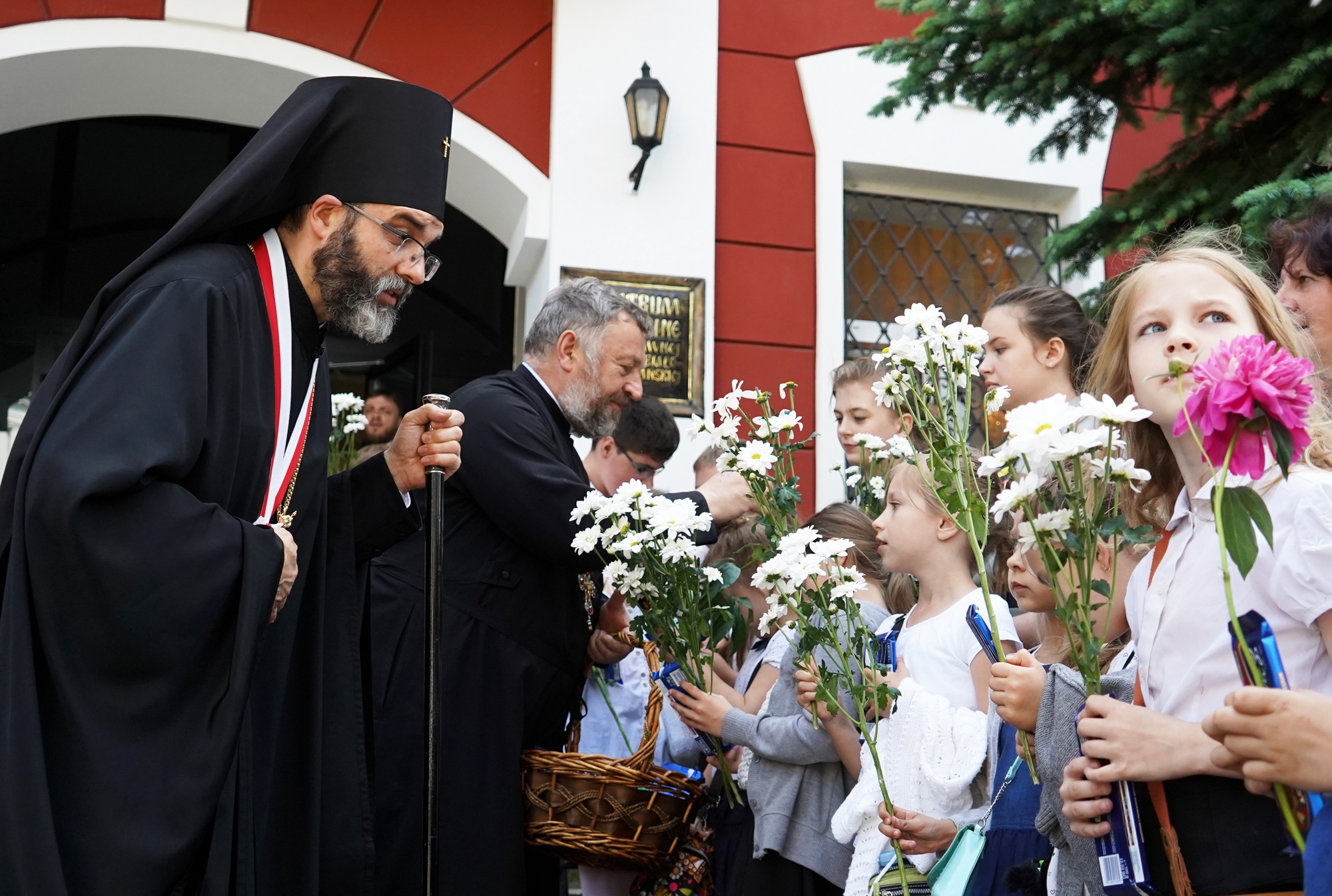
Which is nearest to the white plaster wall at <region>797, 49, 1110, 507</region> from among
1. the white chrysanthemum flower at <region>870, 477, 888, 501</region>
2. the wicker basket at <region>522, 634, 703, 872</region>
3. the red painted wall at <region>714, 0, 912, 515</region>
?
the red painted wall at <region>714, 0, 912, 515</region>

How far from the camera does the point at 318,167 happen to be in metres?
3.11

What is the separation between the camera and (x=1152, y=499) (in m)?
2.48

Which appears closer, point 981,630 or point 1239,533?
point 1239,533

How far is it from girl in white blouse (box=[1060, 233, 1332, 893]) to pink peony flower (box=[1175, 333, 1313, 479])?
8.4 inches

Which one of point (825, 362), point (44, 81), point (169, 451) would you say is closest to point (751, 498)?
point (169, 451)

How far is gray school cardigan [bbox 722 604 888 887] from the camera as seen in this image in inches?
131

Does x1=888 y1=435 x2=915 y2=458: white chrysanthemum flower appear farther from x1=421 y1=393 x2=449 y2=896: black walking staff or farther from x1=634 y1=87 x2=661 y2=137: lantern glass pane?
x1=634 y1=87 x2=661 y2=137: lantern glass pane

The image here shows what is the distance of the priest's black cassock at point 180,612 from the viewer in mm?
2381

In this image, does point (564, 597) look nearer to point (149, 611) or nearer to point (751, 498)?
point (751, 498)

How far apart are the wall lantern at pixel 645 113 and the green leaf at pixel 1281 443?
520cm

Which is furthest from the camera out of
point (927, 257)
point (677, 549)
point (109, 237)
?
point (109, 237)

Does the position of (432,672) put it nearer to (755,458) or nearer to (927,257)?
(755,458)

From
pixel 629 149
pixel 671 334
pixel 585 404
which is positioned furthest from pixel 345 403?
pixel 585 404

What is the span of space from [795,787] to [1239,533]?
1952 millimetres
